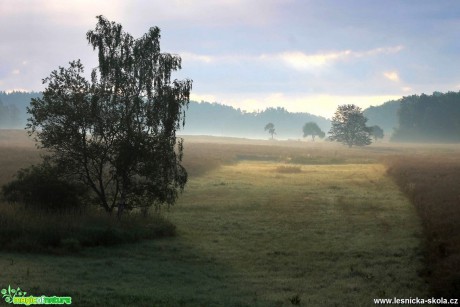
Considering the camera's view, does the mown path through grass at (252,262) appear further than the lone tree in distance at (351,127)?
No

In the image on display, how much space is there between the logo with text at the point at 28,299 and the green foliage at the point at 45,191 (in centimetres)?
1229

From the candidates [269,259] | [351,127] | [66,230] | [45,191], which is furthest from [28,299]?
[351,127]

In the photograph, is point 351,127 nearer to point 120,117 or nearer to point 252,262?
point 120,117

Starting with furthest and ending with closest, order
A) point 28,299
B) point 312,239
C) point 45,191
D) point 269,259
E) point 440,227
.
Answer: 1. point 45,191
2. point 312,239
3. point 440,227
4. point 269,259
5. point 28,299

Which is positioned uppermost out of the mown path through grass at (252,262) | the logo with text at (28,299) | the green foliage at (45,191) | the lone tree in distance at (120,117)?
the lone tree in distance at (120,117)

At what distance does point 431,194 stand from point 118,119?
23.9 metres

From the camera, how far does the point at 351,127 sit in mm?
140875

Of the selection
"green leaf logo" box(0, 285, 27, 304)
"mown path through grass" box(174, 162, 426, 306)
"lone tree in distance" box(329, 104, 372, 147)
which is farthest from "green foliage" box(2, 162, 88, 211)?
"lone tree in distance" box(329, 104, 372, 147)

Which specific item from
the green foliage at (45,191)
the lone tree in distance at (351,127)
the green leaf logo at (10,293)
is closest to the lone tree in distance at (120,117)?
the green foliage at (45,191)

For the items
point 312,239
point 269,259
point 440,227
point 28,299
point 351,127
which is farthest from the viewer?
point 351,127

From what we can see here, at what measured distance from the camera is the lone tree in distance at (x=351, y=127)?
457 feet

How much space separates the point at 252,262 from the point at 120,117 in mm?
12311

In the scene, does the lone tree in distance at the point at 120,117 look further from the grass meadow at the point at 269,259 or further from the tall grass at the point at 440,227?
the tall grass at the point at 440,227

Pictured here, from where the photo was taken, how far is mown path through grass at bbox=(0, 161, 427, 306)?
13.3 metres
